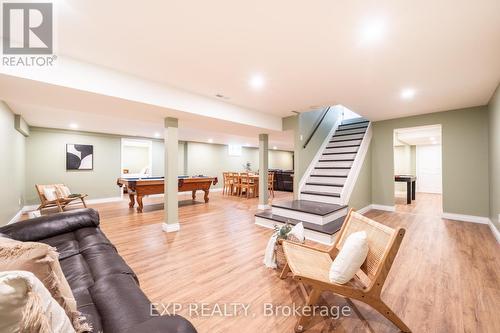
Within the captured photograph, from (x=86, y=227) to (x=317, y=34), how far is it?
3.16m

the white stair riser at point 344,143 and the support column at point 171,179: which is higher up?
the white stair riser at point 344,143

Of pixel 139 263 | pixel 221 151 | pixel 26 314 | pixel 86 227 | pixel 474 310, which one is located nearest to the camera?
pixel 26 314

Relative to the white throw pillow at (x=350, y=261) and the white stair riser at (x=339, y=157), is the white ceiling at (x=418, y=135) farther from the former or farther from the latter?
the white throw pillow at (x=350, y=261)

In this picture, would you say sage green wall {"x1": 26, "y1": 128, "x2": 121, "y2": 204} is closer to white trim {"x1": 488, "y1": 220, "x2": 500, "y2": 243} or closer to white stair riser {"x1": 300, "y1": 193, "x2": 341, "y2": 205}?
white stair riser {"x1": 300, "y1": 193, "x2": 341, "y2": 205}

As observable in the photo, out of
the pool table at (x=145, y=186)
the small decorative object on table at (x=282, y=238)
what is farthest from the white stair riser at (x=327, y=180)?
the pool table at (x=145, y=186)

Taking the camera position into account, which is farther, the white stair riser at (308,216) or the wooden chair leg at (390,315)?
the white stair riser at (308,216)

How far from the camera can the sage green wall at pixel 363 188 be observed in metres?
4.85

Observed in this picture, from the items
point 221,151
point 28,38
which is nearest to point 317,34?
point 28,38

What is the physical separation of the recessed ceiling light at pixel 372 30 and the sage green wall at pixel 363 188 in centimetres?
328

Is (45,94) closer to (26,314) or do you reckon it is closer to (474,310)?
(26,314)

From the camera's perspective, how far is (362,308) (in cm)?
183

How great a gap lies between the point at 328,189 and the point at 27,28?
203 inches

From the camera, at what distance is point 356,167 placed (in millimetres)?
4992

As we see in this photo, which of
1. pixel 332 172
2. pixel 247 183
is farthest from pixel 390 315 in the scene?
pixel 247 183
